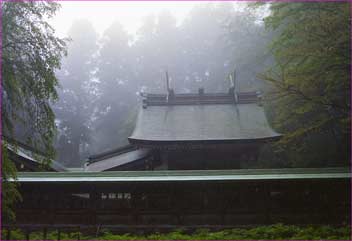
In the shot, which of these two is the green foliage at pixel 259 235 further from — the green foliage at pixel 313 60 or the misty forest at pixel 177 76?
the green foliage at pixel 313 60

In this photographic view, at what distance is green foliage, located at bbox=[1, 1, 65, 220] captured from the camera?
19.8 ft

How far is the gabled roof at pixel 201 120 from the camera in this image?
13.5m

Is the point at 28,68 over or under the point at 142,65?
under

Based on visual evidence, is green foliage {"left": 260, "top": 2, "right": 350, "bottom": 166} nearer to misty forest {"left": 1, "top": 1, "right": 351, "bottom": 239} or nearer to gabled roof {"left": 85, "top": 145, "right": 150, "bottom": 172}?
misty forest {"left": 1, "top": 1, "right": 351, "bottom": 239}

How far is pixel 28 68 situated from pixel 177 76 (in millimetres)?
30783

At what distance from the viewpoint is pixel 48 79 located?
640 centimetres

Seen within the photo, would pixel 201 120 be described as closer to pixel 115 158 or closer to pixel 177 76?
pixel 115 158

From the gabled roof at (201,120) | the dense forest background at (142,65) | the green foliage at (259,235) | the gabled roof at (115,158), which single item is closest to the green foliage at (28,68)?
the green foliage at (259,235)

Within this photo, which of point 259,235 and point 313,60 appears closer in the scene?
point 259,235

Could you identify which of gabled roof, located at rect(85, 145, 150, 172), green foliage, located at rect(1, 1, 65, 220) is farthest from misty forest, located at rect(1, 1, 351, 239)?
gabled roof, located at rect(85, 145, 150, 172)

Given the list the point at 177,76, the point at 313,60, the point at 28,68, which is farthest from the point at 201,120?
the point at 177,76

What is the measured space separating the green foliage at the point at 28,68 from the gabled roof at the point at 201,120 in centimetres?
677

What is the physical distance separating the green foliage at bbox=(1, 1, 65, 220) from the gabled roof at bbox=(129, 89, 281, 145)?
677cm

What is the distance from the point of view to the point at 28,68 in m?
6.30
